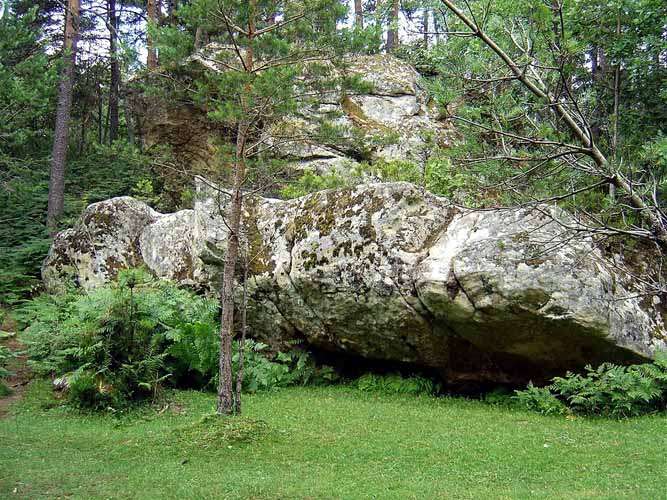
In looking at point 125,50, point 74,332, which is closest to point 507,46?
point 125,50

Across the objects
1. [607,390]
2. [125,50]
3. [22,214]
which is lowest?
[607,390]

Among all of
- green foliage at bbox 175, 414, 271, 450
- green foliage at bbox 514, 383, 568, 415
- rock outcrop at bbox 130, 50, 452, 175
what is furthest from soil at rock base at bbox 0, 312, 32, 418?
green foliage at bbox 514, 383, 568, 415

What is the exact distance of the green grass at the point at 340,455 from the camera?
18.8 ft

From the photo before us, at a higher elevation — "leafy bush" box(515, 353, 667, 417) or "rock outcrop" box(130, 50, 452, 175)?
"rock outcrop" box(130, 50, 452, 175)

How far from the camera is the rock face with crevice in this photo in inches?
339

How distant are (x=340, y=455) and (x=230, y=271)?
2.98 meters

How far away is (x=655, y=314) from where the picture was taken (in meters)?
9.02

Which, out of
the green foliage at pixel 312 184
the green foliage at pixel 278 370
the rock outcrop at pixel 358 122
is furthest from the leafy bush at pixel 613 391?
the rock outcrop at pixel 358 122

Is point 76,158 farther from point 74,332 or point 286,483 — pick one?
point 286,483

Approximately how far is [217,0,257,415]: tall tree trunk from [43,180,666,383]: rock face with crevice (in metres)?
0.49

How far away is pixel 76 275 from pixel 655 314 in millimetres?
12509

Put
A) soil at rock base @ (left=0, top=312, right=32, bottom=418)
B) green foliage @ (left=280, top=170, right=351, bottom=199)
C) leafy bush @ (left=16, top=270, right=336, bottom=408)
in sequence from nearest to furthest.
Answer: leafy bush @ (left=16, top=270, right=336, bottom=408) → soil at rock base @ (left=0, top=312, right=32, bottom=418) → green foliage @ (left=280, top=170, right=351, bottom=199)

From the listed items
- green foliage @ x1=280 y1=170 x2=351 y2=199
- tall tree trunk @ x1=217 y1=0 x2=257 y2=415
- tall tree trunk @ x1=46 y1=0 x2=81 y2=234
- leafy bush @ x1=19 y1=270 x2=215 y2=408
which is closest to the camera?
tall tree trunk @ x1=217 y1=0 x2=257 y2=415

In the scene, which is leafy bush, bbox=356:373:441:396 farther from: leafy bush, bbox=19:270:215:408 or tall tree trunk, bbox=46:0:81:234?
tall tree trunk, bbox=46:0:81:234
